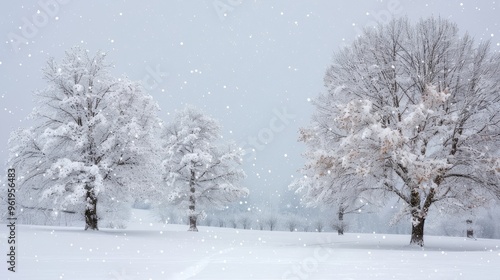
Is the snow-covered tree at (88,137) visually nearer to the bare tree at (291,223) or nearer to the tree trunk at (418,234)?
the tree trunk at (418,234)

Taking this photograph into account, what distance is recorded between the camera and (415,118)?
15.7 metres

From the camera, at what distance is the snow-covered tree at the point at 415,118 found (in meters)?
16.5

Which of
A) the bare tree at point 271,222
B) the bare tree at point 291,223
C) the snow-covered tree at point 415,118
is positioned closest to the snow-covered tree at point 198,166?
the snow-covered tree at point 415,118

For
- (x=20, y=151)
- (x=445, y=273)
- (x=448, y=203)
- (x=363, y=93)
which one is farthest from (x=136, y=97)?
(x=445, y=273)

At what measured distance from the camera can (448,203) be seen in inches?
683

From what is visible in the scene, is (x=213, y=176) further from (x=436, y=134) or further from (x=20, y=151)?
(x=436, y=134)

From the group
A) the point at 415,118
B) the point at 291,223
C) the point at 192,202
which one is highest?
the point at 415,118

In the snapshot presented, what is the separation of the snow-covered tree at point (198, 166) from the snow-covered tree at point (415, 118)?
1237 cm

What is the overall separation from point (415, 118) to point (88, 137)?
1658cm

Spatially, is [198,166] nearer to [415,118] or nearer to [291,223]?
[415,118]

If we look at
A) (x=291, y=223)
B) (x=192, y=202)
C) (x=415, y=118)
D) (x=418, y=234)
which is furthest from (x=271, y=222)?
(x=415, y=118)

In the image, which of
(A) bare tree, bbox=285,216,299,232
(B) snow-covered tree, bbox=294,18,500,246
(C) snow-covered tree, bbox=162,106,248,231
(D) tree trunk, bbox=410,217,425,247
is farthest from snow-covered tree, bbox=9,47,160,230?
(A) bare tree, bbox=285,216,299,232

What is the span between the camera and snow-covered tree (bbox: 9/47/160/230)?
21.7 meters

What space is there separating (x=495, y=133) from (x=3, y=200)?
2509cm
